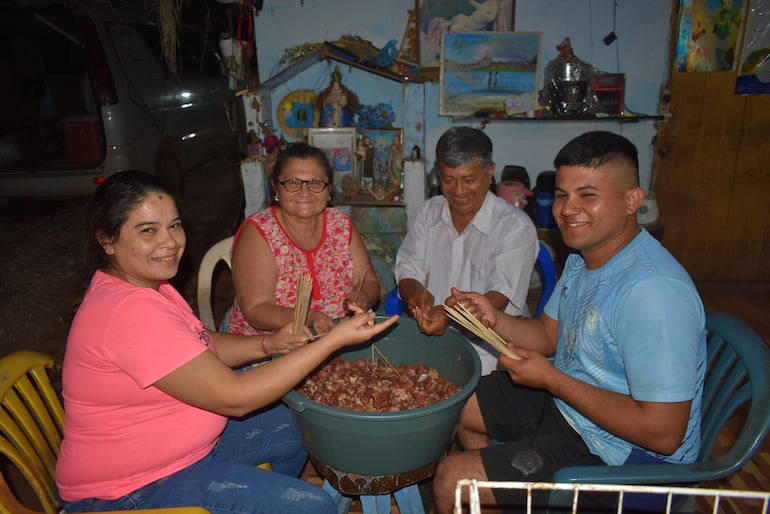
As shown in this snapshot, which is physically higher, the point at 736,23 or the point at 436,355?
the point at 736,23

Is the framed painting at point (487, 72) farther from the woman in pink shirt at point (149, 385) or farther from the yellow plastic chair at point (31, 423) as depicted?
the yellow plastic chair at point (31, 423)

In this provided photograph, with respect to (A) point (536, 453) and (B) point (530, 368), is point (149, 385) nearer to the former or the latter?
(B) point (530, 368)

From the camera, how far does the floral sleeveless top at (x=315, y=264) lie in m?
2.59

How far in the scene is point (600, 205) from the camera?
1.83 meters

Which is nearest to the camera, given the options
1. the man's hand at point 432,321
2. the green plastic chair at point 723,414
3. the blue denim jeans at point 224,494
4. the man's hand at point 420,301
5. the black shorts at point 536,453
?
the green plastic chair at point 723,414

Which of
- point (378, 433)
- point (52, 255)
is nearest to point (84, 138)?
point (52, 255)

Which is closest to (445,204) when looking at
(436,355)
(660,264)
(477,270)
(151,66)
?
(477,270)

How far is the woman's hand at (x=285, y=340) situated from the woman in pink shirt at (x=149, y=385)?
1.12 feet

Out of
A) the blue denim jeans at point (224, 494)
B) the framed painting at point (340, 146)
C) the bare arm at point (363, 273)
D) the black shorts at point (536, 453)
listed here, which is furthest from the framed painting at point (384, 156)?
the blue denim jeans at point (224, 494)

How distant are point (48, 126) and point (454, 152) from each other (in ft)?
21.0

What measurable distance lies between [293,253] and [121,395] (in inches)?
43.8

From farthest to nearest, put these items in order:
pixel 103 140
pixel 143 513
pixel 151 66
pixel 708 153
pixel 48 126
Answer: pixel 48 126
pixel 151 66
pixel 103 140
pixel 708 153
pixel 143 513

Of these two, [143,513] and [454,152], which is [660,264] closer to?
[454,152]

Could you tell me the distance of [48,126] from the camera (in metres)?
6.92
